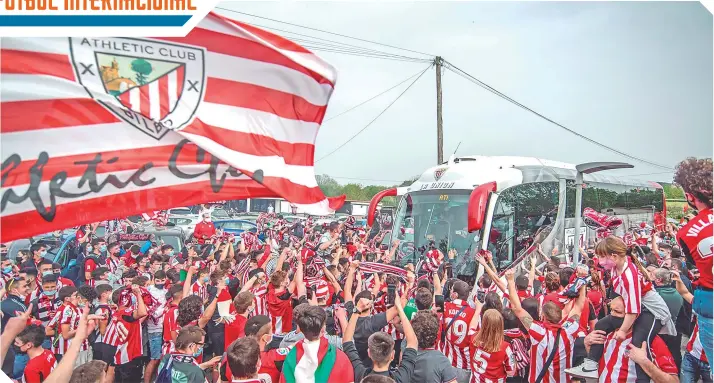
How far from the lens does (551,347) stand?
494 cm

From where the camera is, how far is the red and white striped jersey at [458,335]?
523 centimetres

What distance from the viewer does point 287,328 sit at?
6668 millimetres

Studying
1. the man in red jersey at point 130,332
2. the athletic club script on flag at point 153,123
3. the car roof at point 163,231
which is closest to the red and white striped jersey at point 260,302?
the man in red jersey at point 130,332

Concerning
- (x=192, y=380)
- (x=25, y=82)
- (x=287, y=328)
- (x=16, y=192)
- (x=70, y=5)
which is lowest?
(x=287, y=328)

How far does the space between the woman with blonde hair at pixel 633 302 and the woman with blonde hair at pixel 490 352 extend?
95cm

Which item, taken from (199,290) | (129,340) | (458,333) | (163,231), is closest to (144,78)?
(458,333)

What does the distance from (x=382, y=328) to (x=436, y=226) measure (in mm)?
6263

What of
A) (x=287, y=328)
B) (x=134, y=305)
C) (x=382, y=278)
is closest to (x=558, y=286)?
(x=382, y=278)

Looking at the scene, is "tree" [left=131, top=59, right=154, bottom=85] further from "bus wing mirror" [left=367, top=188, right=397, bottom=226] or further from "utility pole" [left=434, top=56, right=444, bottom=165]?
"utility pole" [left=434, top=56, right=444, bottom=165]

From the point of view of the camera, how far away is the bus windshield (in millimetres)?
10844

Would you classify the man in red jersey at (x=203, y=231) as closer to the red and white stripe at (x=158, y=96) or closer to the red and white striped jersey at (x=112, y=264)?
the red and white striped jersey at (x=112, y=264)

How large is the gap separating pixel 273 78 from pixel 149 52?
93cm

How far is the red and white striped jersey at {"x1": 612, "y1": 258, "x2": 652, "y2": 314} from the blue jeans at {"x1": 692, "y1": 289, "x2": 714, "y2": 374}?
Answer: 1.16ft

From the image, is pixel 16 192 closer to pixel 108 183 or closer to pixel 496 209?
pixel 108 183
